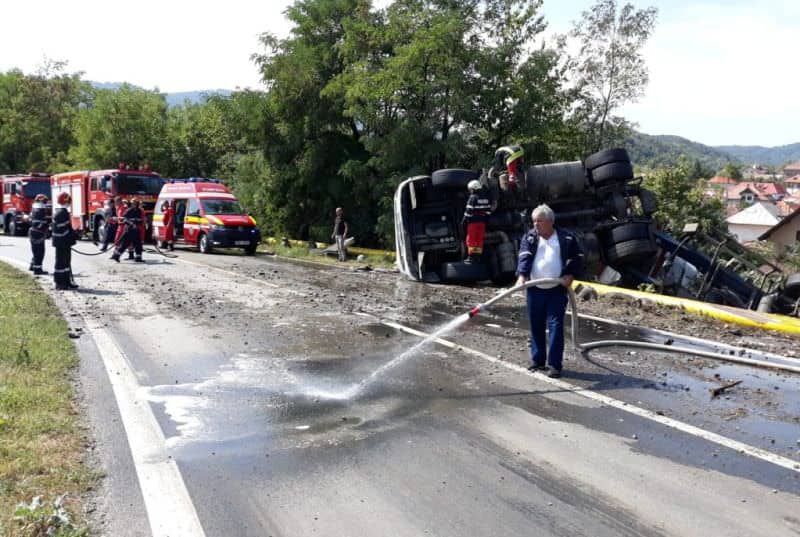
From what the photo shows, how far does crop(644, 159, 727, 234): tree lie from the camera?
24.9 m

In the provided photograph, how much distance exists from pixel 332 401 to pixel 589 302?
7.12 metres

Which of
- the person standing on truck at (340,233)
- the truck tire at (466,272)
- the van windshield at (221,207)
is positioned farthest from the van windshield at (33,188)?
the truck tire at (466,272)

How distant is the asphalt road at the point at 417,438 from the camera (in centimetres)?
406

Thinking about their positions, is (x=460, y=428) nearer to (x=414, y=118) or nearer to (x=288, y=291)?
(x=288, y=291)

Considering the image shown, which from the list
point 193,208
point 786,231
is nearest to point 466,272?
point 193,208

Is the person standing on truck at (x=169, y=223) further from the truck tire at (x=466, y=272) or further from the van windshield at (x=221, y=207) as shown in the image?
the truck tire at (x=466, y=272)

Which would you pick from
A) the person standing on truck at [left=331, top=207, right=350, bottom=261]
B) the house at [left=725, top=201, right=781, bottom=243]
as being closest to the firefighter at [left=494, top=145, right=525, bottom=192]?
the person standing on truck at [left=331, top=207, right=350, bottom=261]

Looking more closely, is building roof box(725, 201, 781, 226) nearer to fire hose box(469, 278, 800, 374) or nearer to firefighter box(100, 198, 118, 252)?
firefighter box(100, 198, 118, 252)

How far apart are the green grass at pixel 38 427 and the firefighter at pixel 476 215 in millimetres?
7797

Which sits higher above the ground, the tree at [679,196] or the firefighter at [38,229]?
the tree at [679,196]

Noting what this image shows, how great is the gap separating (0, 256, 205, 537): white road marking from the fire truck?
2125 cm

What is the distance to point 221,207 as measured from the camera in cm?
2380

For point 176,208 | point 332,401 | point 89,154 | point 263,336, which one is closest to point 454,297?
point 263,336

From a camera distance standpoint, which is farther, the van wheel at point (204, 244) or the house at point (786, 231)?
the house at point (786, 231)
